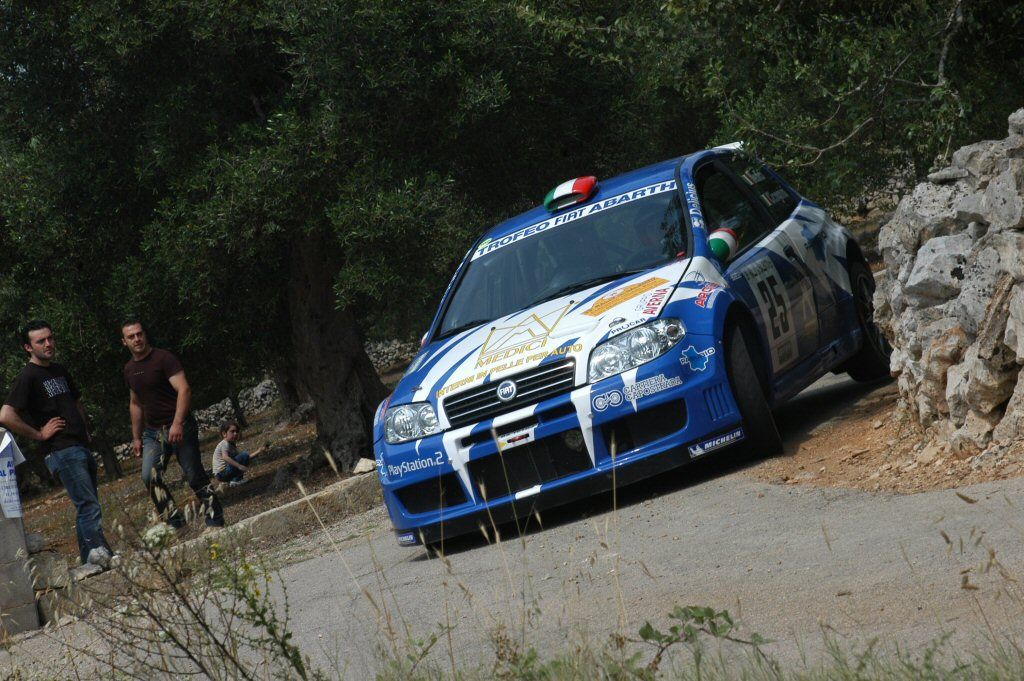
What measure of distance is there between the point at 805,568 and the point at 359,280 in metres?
9.07

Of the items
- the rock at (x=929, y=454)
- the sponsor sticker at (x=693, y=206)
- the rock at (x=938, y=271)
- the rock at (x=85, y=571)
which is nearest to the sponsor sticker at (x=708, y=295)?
the sponsor sticker at (x=693, y=206)

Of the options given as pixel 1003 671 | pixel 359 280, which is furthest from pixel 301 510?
pixel 1003 671

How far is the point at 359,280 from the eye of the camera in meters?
13.4

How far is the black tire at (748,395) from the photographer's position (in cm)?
705

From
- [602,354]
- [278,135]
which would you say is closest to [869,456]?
[602,354]

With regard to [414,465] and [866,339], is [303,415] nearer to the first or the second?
[866,339]

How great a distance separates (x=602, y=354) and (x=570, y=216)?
6.12 feet

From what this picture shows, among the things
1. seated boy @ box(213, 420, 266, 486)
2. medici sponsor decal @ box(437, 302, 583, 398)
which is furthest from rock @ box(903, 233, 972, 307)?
seated boy @ box(213, 420, 266, 486)

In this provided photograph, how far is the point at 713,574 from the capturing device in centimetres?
516

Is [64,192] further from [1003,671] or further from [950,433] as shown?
[1003,671]

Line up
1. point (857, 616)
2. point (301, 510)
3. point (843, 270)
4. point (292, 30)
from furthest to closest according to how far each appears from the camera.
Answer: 1. point (292, 30)
2. point (301, 510)
3. point (843, 270)
4. point (857, 616)

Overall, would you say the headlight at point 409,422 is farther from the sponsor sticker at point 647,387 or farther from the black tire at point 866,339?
the black tire at point 866,339

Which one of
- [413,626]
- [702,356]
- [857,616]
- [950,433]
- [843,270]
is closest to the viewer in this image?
[857,616]

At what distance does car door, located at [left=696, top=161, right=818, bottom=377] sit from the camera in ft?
25.1
